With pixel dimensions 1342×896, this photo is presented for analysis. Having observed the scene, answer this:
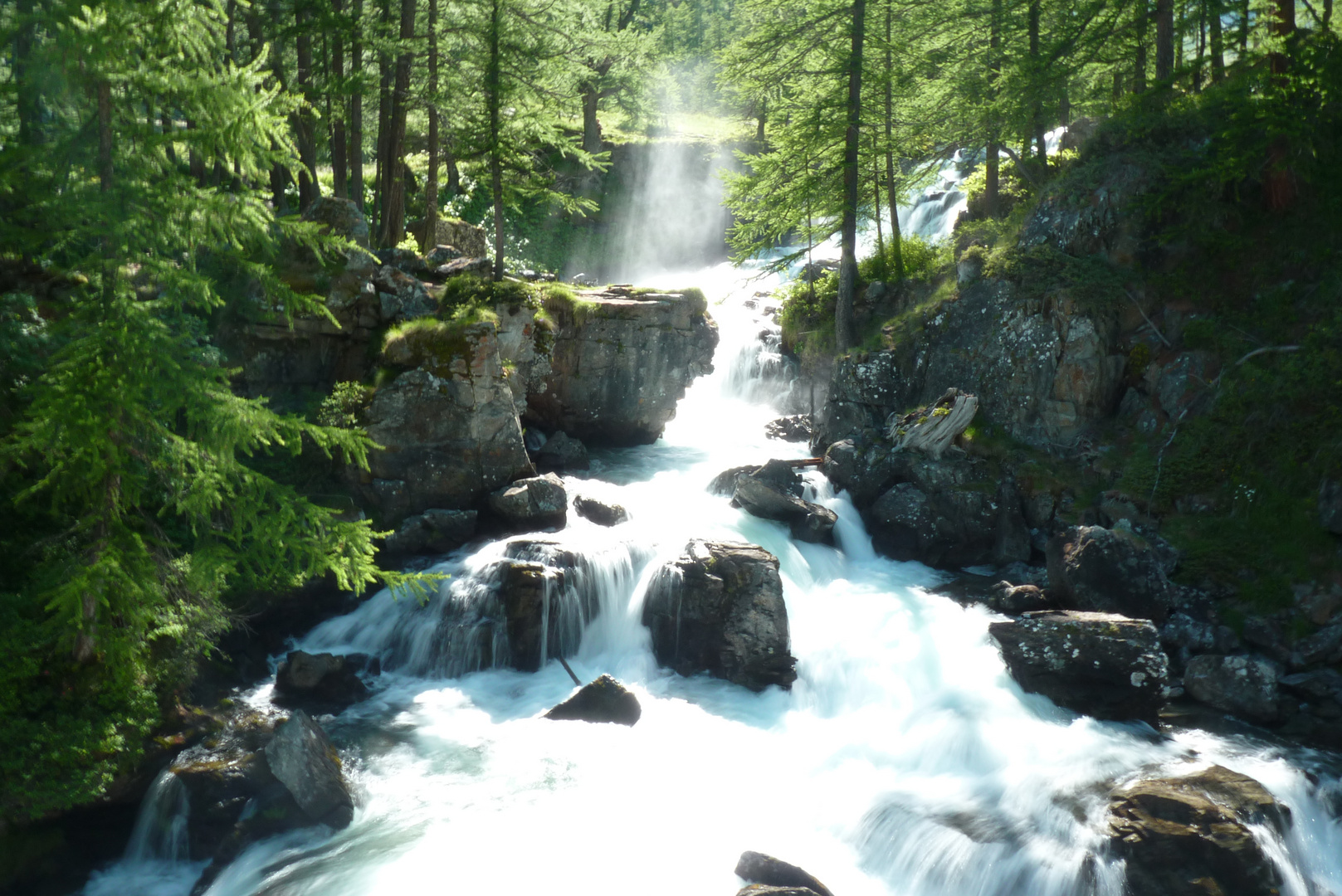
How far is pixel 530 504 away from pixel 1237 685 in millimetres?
10315

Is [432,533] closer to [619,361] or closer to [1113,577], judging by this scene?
[619,361]

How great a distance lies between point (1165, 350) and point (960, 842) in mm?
10416

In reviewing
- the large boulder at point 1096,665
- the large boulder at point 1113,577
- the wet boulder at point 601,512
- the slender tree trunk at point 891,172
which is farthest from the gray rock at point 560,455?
the large boulder at point 1096,665

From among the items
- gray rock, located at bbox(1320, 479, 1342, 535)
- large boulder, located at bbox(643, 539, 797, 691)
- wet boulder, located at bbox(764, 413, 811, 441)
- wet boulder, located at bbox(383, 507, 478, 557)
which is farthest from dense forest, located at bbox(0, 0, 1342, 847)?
large boulder, located at bbox(643, 539, 797, 691)

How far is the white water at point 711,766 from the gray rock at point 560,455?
3704 millimetres

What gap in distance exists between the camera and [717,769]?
9.73 m

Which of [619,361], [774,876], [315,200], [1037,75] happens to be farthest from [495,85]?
[774,876]

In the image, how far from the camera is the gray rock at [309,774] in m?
8.52

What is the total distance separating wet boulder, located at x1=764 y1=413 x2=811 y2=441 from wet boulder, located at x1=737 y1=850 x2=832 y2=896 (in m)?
14.3

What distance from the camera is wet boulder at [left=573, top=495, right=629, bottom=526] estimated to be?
1451 cm

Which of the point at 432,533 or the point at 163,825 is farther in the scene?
the point at 432,533

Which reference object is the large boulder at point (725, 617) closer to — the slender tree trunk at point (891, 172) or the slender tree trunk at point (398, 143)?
the slender tree trunk at point (891, 172)

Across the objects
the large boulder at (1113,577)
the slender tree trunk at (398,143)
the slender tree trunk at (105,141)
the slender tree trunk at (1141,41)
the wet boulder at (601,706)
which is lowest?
the wet boulder at (601,706)

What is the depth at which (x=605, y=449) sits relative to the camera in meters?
19.8
